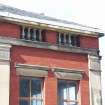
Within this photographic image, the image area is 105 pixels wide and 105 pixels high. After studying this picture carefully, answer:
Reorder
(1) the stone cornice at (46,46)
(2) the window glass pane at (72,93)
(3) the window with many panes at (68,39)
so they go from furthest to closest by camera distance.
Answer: (3) the window with many panes at (68,39), (2) the window glass pane at (72,93), (1) the stone cornice at (46,46)

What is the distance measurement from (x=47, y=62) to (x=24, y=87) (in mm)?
1599

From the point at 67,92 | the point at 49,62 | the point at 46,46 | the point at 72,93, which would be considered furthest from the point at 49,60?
the point at 72,93

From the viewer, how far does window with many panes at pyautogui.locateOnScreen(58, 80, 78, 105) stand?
19188 millimetres

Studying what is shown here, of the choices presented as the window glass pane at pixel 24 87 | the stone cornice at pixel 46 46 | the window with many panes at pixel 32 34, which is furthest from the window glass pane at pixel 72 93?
the window with many panes at pixel 32 34

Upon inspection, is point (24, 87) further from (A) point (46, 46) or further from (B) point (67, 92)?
(B) point (67, 92)

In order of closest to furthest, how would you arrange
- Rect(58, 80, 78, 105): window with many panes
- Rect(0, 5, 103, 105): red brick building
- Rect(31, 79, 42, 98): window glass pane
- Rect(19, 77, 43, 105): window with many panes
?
1. Rect(0, 5, 103, 105): red brick building
2. Rect(19, 77, 43, 105): window with many panes
3. Rect(31, 79, 42, 98): window glass pane
4. Rect(58, 80, 78, 105): window with many panes

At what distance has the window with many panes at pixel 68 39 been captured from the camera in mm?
19630

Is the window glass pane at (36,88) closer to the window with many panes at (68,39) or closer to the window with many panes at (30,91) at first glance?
the window with many panes at (30,91)

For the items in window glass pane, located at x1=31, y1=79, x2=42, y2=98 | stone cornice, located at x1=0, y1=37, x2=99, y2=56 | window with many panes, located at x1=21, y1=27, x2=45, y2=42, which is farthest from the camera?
window with many panes, located at x1=21, y1=27, x2=45, y2=42

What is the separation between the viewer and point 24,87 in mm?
18203

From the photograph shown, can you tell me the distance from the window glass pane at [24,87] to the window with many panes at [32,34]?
1935 mm

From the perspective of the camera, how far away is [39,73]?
60.6ft

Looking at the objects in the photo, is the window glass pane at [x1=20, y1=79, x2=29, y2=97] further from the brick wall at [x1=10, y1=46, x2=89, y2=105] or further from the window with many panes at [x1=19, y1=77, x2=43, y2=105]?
the brick wall at [x1=10, y1=46, x2=89, y2=105]

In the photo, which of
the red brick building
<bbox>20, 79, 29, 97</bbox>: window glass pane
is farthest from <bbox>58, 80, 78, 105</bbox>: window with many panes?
<bbox>20, 79, 29, 97</bbox>: window glass pane
